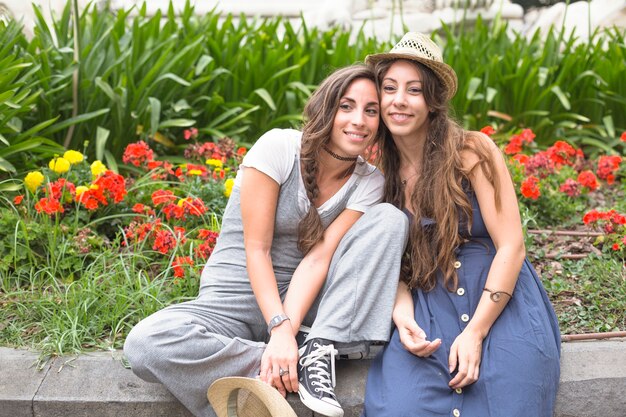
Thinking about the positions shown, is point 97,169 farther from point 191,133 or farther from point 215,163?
point 191,133

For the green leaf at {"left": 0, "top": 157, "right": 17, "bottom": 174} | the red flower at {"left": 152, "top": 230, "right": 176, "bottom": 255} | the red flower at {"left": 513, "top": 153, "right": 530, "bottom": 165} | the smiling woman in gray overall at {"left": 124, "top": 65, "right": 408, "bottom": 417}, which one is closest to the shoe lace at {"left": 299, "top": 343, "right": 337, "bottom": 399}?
the smiling woman in gray overall at {"left": 124, "top": 65, "right": 408, "bottom": 417}

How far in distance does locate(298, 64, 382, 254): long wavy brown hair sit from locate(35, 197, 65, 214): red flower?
120cm

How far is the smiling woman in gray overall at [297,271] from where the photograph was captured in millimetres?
2635

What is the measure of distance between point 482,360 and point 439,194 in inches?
22.5

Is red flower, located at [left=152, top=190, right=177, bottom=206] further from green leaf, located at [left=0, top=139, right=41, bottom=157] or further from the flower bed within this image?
green leaf, located at [left=0, top=139, right=41, bottom=157]

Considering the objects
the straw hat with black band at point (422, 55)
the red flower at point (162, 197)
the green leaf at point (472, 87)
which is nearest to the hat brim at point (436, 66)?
the straw hat with black band at point (422, 55)

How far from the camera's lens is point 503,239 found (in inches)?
108

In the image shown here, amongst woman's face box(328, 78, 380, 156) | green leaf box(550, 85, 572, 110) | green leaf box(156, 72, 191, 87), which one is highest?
woman's face box(328, 78, 380, 156)

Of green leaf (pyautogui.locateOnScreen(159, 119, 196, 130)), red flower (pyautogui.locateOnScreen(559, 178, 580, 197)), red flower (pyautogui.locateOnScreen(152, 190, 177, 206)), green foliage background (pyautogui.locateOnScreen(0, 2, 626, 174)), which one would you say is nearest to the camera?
red flower (pyautogui.locateOnScreen(152, 190, 177, 206))

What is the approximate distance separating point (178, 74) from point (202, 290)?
2.11 meters

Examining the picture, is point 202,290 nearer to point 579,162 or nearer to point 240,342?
point 240,342

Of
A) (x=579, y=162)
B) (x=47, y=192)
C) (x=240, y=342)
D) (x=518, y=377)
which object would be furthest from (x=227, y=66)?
(x=518, y=377)

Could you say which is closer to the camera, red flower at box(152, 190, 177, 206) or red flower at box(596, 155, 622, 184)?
red flower at box(152, 190, 177, 206)

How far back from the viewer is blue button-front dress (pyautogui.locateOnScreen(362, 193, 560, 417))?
253cm
